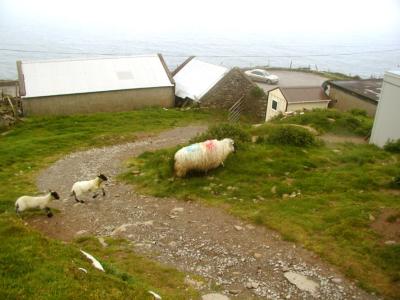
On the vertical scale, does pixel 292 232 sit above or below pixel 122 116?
above

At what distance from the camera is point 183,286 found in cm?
943

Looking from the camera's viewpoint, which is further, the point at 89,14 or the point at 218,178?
the point at 89,14

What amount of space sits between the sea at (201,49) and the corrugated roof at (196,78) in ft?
125

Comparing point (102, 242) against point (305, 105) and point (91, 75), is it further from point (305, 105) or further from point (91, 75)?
point (91, 75)

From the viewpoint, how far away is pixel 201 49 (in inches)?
3984

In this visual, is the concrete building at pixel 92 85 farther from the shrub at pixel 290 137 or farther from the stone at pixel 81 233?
the stone at pixel 81 233

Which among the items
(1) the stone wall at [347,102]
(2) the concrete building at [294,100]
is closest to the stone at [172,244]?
(2) the concrete building at [294,100]

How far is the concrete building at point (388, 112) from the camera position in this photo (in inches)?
754

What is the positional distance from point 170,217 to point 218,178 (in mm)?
3366

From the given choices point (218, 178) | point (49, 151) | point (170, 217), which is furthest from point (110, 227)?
point (49, 151)

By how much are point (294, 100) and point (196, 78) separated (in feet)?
36.1

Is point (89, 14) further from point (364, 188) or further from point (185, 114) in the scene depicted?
point (364, 188)

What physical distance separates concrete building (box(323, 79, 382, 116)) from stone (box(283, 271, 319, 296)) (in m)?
22.5

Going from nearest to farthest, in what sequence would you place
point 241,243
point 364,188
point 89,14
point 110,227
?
1. point 241,243
2. point 110,227
3. point 364,188
4. point 89,14
